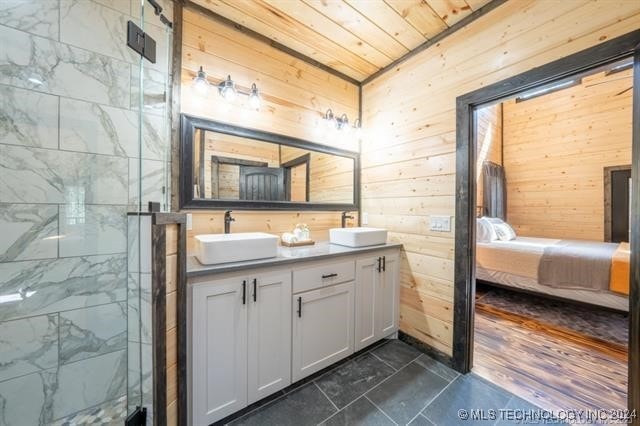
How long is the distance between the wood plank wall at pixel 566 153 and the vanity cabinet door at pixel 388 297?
14.0 feet

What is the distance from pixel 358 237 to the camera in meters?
1.91

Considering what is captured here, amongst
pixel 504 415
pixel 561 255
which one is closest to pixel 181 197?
pixel 504 415

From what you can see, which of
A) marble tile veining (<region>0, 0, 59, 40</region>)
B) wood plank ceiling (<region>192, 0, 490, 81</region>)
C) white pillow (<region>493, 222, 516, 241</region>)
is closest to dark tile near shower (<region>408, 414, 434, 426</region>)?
wood plank ceiling (<region>192, 0, 490, 81</region>)

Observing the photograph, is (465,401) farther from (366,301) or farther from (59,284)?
(59,284)

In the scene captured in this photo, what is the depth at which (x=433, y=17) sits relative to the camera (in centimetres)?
174

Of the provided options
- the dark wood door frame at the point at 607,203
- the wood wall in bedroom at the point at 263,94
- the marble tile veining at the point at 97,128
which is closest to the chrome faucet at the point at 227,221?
the wood wall in bedroom at the point at 263,94

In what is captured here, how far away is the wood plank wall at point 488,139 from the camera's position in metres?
4.43

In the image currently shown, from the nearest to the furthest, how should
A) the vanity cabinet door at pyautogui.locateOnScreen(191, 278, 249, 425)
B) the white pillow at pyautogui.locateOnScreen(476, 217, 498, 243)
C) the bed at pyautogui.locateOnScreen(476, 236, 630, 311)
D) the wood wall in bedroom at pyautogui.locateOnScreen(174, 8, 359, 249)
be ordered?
the vanity cabinet door at pyautogui.locateOnScreen(191, 278, 249, 425) → the wood wall in bedroom at pyautogui.locateOnScreen(174, 8, 359, 249) → the bed at pyautogui.locateOnScreen(476, 236, 630, 311) → the white pillow at pyautogui.locateOnScreen(476, 217, 498, 243)

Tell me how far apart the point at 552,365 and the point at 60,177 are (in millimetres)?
3446

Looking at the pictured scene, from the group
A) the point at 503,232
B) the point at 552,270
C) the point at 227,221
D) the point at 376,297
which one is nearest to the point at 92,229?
the point at 227,221

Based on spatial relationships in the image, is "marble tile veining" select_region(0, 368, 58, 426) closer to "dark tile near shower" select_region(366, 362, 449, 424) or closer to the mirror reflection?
the mirror reflection

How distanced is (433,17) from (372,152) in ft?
3.62

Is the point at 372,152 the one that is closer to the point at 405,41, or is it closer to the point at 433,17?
the point at 405,41

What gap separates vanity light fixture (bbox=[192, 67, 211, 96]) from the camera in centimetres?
162
